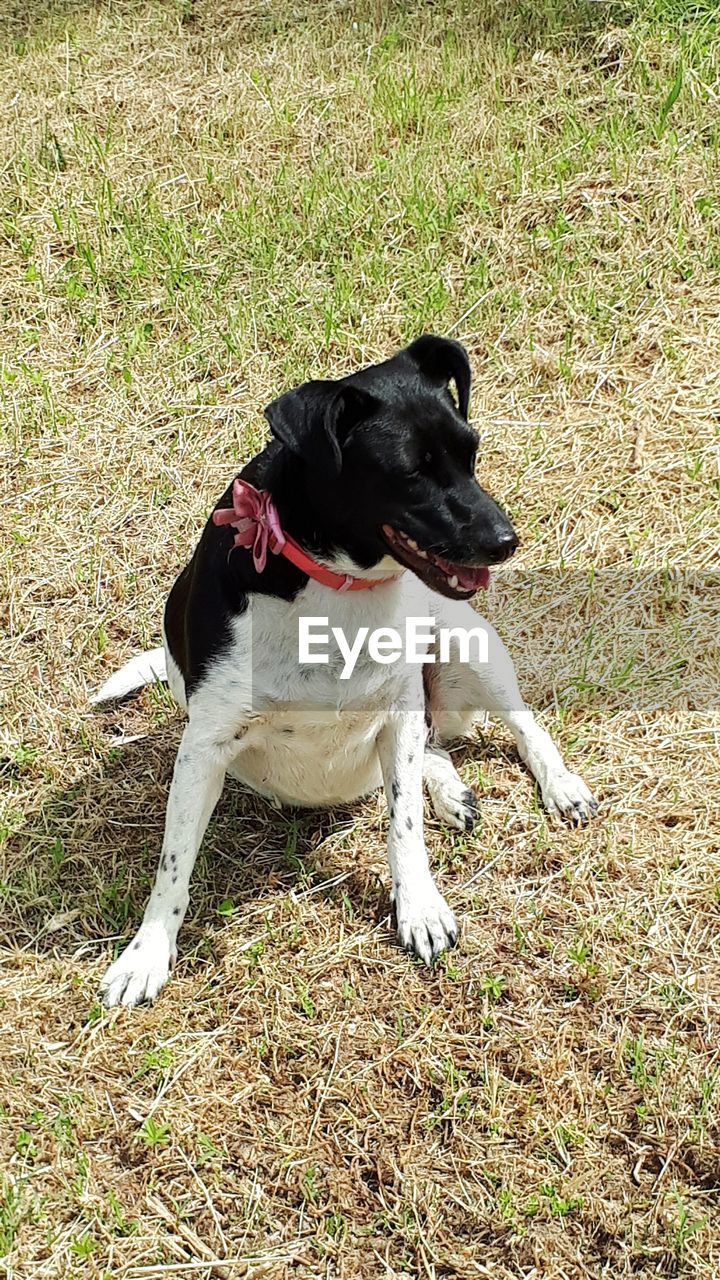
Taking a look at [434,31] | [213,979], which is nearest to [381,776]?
[213,979]

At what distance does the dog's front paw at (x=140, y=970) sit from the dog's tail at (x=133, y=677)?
Result: 1.03m

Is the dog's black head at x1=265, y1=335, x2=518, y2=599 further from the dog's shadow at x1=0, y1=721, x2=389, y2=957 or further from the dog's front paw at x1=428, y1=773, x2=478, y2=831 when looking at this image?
the dog's shadow at x1=0, y1=721, x2=389, y2=957

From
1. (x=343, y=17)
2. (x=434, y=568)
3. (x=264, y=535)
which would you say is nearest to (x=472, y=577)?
(x=434, y=568)

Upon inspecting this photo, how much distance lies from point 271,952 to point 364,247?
345 cm

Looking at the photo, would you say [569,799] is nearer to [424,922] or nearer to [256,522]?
[424,922]

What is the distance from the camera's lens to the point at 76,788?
14.0 ft

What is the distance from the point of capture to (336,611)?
3426mm

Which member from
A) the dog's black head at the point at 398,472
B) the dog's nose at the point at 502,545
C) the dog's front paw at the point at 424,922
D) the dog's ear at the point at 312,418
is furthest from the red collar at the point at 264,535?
the dog's front paw at the point at 424,922

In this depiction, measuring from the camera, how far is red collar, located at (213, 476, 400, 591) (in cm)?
330

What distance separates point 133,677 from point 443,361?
1.65 metres

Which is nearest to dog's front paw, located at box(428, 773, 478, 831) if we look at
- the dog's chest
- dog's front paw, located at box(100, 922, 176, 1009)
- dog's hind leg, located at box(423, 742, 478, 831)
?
dog's hind leg, located at box(423, 742, 478, 831)

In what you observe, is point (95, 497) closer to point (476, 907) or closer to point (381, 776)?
point (381, 776)

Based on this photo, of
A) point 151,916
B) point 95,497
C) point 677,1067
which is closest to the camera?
point 677,1067

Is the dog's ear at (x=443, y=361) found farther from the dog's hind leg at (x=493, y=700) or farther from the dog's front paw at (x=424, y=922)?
the dog's front paw at (x=424, y=922)
